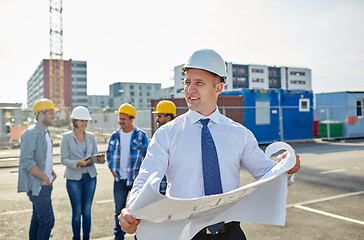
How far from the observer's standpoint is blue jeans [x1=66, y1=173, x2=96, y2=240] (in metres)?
4.64

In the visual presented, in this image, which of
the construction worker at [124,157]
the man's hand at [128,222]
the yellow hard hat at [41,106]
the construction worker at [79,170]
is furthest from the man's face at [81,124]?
the man's hand at [128,222]

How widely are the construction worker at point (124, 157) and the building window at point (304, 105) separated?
57.0 feet

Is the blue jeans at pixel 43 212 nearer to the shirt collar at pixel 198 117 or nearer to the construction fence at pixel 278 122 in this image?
the shirt collar at pixel 198 117

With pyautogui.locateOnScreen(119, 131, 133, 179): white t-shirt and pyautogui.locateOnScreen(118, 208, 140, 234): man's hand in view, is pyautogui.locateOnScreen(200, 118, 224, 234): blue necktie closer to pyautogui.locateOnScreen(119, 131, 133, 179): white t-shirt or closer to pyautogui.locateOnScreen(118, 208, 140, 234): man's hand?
pyautogui.locateOnScreen(118, 208, 140, 234): man's hand

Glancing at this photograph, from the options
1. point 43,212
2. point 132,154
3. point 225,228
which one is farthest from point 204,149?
point 132,154

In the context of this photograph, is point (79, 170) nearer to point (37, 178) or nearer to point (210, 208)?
point (37, 178)

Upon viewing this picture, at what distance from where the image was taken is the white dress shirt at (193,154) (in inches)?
75.6

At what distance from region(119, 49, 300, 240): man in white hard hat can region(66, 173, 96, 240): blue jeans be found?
3.09m

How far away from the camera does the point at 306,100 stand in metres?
20.6

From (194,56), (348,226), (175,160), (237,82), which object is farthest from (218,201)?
(237,82)

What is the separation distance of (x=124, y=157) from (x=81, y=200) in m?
0.87

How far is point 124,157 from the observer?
4.85m

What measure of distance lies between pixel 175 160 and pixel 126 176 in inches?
117

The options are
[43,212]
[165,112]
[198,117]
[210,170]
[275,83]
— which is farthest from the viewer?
[275,83]
